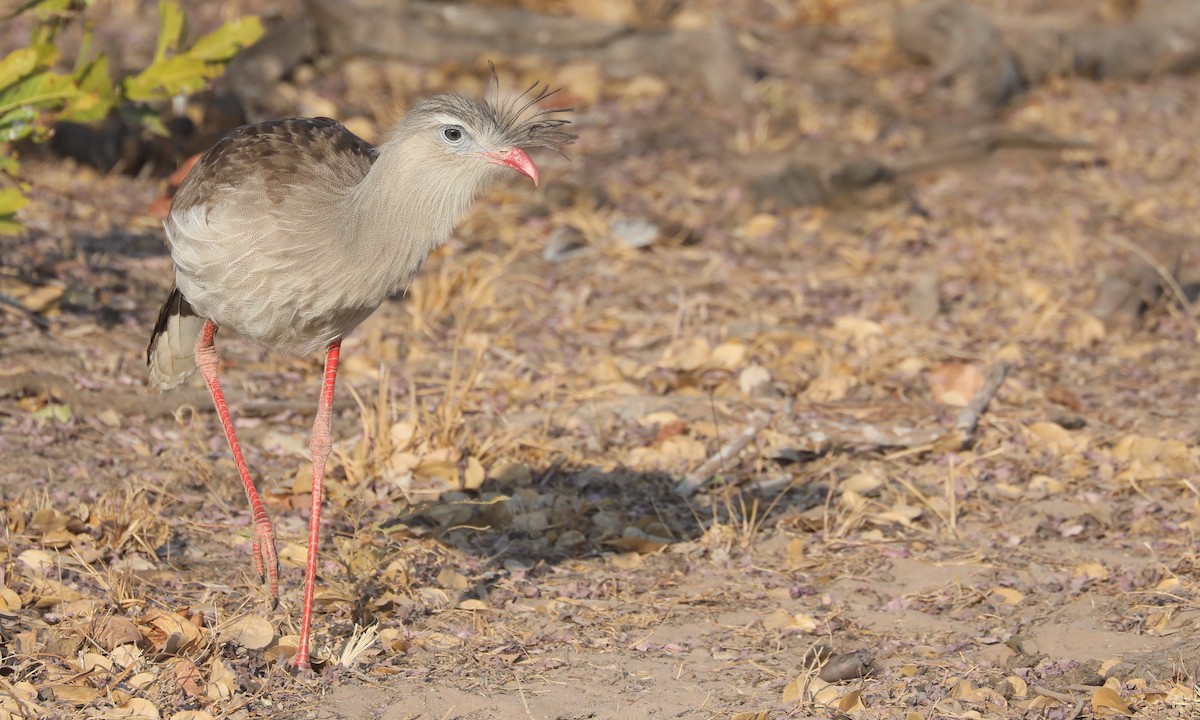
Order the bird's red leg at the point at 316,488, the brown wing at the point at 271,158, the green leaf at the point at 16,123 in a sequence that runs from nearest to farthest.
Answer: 1. the bird's red leg at the point at 316,488
2. the brown wing at the point at 271,158
3. the green leaf at the point at 16,123

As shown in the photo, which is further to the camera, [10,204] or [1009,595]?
[10,204]

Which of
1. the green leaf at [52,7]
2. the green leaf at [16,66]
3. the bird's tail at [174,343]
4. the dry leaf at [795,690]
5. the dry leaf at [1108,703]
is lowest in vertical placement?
the dry leaf at [795,690]

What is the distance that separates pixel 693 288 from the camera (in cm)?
693

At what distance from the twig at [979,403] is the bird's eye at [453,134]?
2508 mm

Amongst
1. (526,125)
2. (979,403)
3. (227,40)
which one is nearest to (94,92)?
(227,40)

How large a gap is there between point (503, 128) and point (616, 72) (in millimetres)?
6025

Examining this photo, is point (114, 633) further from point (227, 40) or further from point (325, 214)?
point (227, 40)

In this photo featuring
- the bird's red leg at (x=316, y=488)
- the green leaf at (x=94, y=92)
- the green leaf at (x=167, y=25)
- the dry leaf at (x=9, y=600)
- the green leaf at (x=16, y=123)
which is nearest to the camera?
the bird's red leg at (x=316, y=488)

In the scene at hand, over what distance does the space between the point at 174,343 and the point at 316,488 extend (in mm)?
988

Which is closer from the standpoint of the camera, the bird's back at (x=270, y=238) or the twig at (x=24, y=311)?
the bird's back at (x=270, y=238)

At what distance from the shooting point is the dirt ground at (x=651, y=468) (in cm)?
372

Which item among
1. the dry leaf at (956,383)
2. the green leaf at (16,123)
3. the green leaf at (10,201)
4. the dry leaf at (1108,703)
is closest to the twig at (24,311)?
the green leaf at (16,123)

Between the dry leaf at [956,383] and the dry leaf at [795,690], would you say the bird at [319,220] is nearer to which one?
the dry leaf at [795,690]

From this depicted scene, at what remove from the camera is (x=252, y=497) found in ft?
13.5
